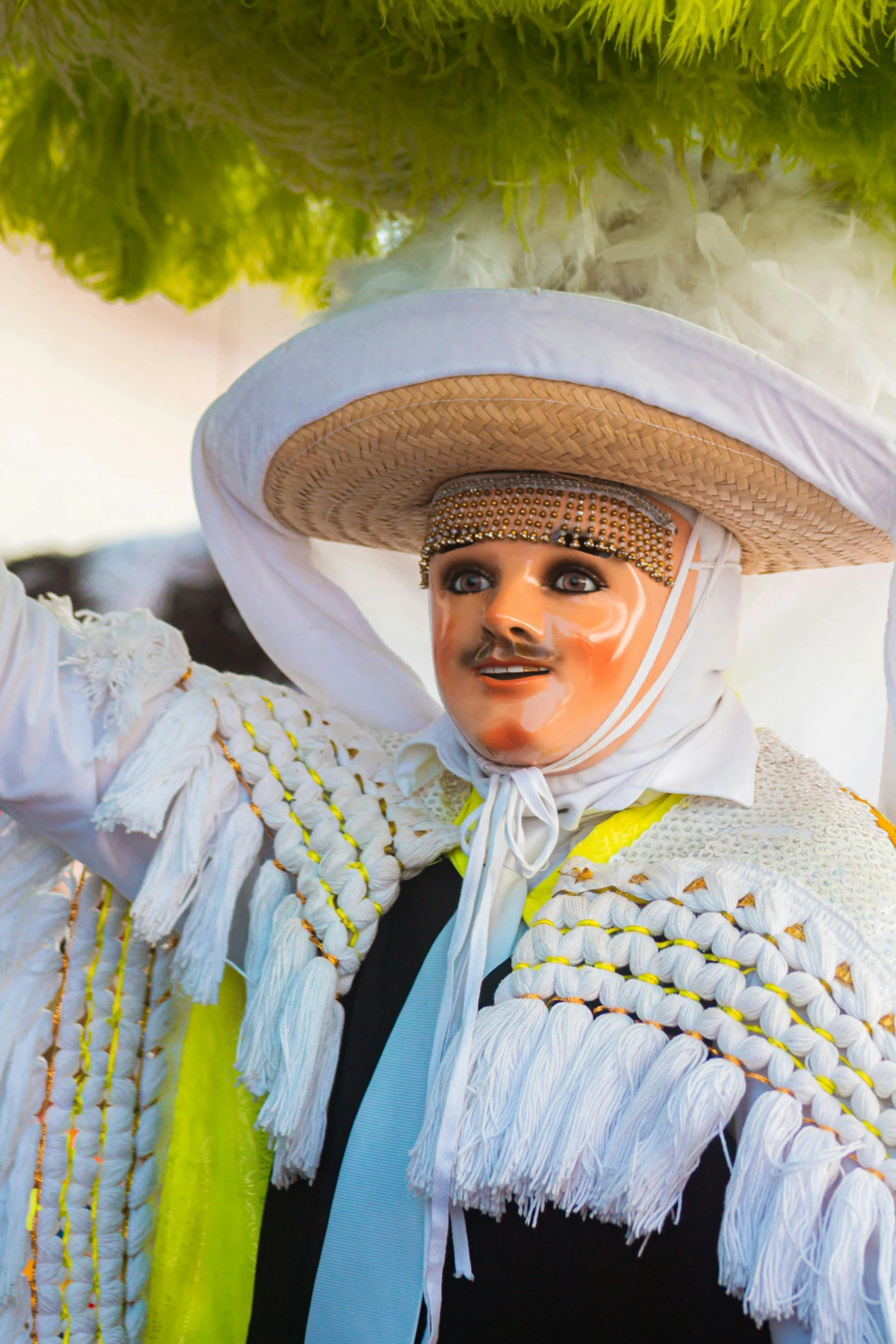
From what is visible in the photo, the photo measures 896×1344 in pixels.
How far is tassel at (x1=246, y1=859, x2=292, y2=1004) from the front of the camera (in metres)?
1.40

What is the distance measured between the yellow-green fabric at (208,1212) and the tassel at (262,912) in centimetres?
7

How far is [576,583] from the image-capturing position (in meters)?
1.35

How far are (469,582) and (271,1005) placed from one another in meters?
0.51

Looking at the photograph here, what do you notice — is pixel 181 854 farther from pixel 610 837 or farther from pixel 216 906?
pixel 610 837

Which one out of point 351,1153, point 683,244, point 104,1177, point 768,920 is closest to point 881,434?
point 683,244

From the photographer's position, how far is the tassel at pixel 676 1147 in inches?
42.7

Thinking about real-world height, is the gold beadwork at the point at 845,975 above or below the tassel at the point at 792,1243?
above

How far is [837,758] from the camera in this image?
176 cm

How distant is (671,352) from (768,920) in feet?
1.83

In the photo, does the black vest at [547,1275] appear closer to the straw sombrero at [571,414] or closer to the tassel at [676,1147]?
the tassel at [676,1147]

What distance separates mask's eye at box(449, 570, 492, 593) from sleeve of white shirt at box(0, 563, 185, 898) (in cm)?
36

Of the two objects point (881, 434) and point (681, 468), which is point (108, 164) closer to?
point (681, 468)

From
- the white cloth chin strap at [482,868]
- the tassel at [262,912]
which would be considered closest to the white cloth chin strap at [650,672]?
the white cloth chin strap at [482,868]

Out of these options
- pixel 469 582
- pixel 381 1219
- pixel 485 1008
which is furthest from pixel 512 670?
pixel 381 1219
